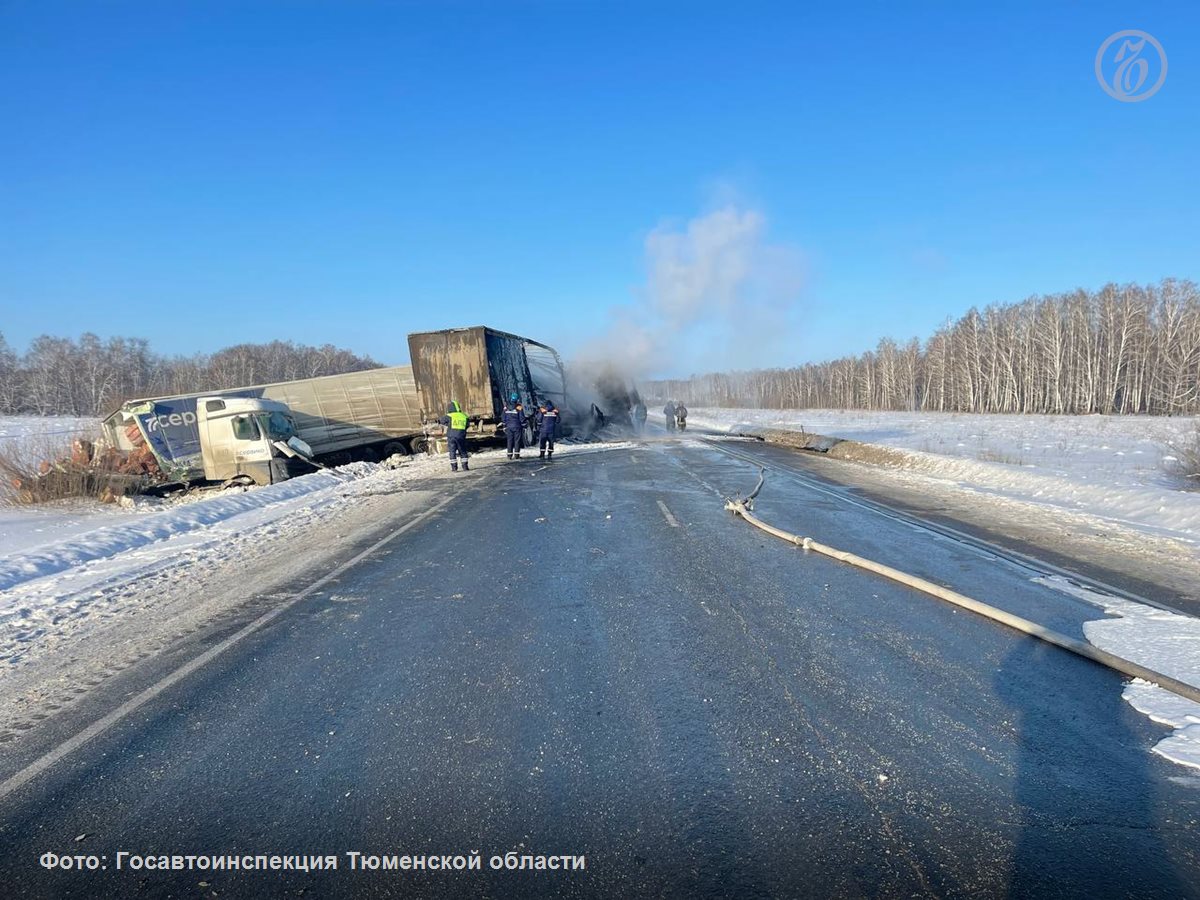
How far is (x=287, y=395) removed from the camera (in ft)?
71.7

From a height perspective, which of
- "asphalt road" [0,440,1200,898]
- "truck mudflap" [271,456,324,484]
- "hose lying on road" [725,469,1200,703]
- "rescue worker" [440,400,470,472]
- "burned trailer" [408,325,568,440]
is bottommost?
"hose lying on road" [725,469,1200,703]

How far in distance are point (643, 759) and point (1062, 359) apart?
230 ft

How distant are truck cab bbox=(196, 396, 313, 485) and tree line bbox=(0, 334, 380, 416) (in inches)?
1913

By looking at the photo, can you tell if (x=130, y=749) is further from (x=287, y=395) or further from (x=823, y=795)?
(x=287, y=395)

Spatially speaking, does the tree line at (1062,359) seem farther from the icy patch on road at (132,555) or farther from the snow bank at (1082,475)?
the icy patch on road at (132,555)

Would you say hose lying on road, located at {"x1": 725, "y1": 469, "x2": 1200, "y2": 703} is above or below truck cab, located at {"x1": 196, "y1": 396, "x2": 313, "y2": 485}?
below

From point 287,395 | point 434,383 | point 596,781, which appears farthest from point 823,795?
point 287,395

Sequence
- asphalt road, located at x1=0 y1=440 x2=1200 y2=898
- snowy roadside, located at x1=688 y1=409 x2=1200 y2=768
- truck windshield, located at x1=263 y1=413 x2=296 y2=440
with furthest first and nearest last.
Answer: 1. truck windshield, located at x1=263 y1=413 x2=296 y2=440
2. snowy roadside, located at x1=688 y1=409 x2=1200 y2=768
3. asphalt road, located at x1=0 y1=440 x2=1200 y2=898

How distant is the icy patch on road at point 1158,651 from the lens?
128 inches

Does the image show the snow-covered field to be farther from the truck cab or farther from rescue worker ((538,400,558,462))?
rescue worker ((538,400,558,462))

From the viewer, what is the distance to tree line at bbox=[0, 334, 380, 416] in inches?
2682

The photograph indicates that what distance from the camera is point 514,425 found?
18828mm

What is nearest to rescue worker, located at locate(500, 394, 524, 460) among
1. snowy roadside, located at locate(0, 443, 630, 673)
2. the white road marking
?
snowy roadside, located at locate(0, 443, 630, 673)

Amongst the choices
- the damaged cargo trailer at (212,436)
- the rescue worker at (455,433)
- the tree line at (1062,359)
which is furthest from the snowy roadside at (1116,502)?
the tree line at (1062,359)
